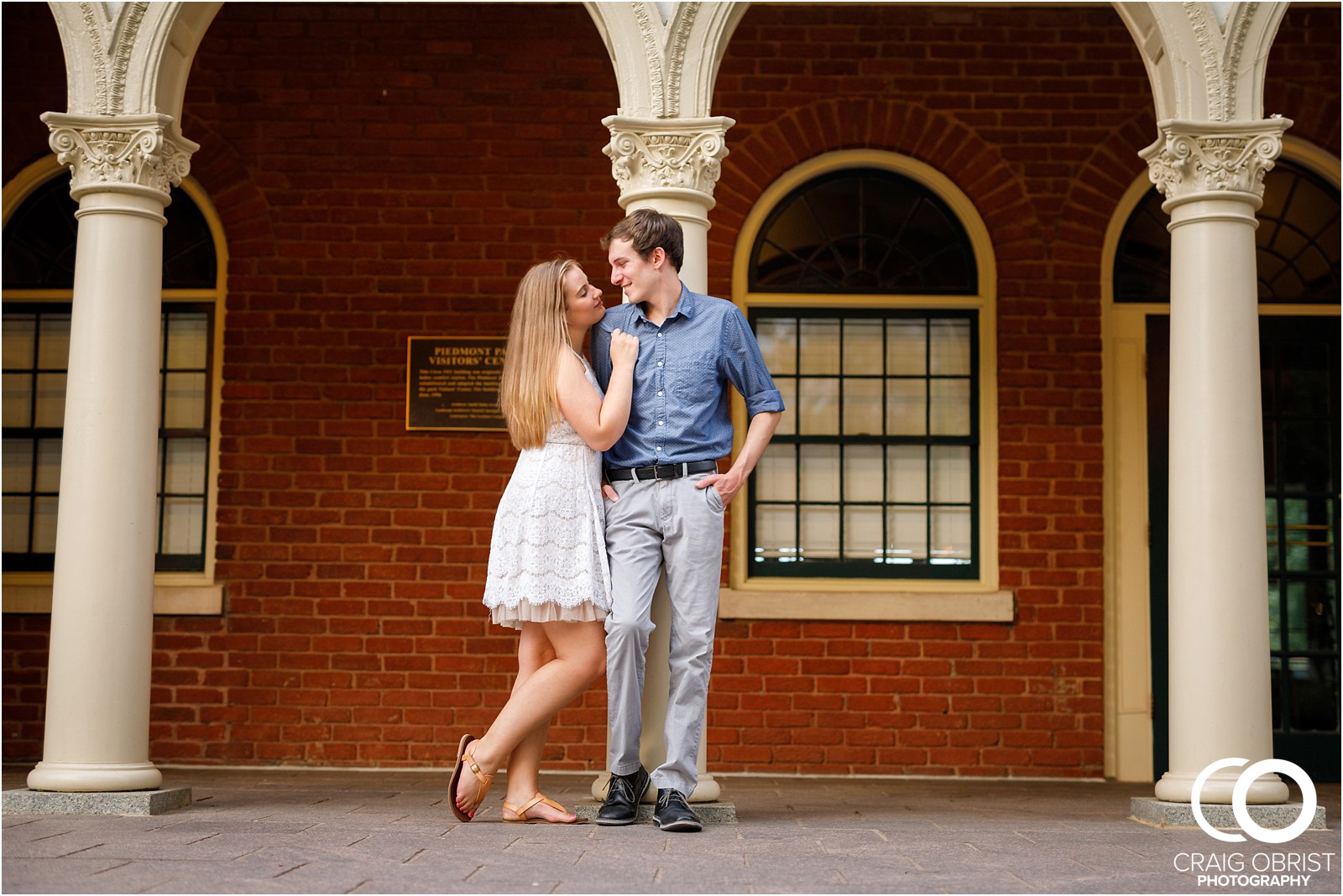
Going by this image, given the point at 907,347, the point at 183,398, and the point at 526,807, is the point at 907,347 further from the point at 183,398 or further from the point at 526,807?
the point at 183,398

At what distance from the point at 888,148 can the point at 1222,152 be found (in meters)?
2.51

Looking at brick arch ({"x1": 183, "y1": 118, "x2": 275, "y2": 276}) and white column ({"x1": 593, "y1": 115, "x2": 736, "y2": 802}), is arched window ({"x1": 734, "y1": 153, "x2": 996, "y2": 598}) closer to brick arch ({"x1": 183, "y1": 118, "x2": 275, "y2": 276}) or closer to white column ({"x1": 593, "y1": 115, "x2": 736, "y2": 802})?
white column ({"x1": 593, "y1": 115, "x2": 736, "y2": 802})

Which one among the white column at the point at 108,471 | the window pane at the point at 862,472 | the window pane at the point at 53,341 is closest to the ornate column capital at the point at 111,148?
the white column at the point at 108,471

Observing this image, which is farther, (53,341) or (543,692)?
(53,341)

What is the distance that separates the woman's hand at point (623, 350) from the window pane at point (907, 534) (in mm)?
3242

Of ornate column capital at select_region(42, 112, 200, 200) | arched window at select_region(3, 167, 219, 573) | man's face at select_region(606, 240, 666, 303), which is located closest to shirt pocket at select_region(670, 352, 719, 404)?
man's face at select_region(606, 240, 666, 303)

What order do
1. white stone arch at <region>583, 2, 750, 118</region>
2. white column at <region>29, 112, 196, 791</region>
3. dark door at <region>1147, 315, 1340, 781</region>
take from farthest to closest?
1. dark door at <region>1147, 315, 1340, 781</region>
2. white stone arch at <region>583, 2, 750, 118</region>
3. white column at <region>29, 112, 196, 791</region>

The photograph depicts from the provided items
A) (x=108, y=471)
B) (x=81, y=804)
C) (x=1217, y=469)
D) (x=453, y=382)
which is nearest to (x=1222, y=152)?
(x=1217, y=469)

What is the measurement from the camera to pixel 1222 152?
19.2ft

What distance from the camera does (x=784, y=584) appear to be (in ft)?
26.1

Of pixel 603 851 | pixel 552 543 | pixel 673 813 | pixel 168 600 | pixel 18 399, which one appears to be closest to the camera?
pixel 603 851

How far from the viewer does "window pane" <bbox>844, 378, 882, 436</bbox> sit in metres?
8.15

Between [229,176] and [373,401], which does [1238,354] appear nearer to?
[373,401]

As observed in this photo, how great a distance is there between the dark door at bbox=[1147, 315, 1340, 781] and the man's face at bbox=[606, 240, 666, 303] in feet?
12.9
